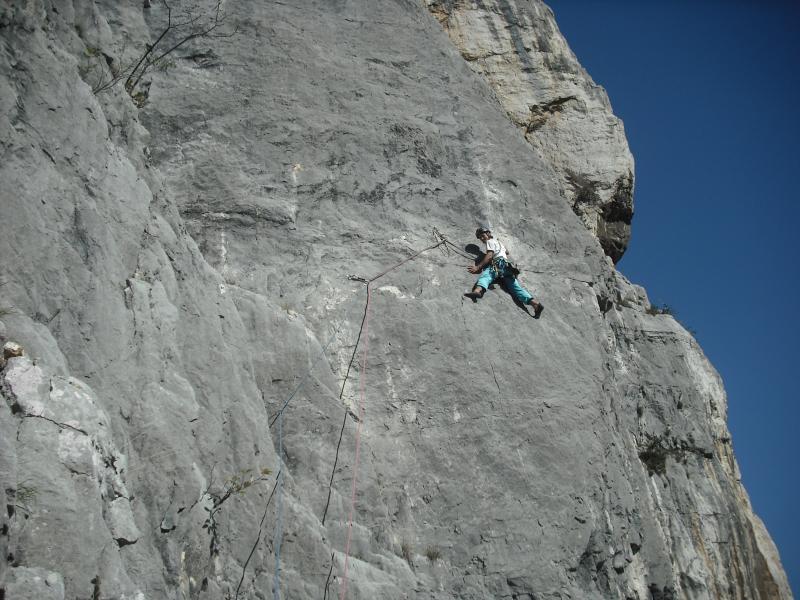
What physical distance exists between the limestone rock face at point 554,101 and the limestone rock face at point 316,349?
0.76 metres

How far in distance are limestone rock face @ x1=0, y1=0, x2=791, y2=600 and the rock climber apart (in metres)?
0.17

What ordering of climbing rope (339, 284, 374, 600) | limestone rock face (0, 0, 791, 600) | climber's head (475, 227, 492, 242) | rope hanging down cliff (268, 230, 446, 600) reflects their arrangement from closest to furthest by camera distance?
limestone rock face (0, 0, 791, 600), rope hanging down cliff (268, 230, 446, 600), climbing rope (339, 284, 374, 600), climber's head (475, 227, 492, 242)

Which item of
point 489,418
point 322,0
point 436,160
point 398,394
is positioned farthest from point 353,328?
point 322,0

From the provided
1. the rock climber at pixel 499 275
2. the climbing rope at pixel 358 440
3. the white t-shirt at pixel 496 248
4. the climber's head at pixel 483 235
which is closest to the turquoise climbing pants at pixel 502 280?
the rock climber at pixel 499 275

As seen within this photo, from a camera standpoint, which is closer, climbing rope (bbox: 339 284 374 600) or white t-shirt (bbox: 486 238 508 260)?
climbing rope (bbox: 339 284 374 600)

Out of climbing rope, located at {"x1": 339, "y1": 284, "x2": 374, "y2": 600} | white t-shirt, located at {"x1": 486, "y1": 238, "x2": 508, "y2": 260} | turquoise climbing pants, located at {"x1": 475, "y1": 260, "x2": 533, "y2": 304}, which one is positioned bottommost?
climbing rope, located at {"x1": 339, "y1": 284, "x2": 374, "y2": 600}

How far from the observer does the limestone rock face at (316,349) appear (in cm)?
609

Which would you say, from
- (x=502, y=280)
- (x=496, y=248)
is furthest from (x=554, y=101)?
(x=502, y=280)

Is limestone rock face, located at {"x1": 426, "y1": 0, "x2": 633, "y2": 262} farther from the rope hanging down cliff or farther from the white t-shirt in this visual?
the rope hanging down cliff

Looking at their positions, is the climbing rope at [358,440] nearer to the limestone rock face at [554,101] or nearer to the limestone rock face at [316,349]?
the limestone rock face at [316,349]

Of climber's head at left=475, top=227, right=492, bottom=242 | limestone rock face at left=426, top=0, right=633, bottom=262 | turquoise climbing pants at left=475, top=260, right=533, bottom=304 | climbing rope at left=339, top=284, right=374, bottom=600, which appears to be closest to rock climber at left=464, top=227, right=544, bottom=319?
turquoise climbing pants at left=475, top=260, right=533, bottom=304

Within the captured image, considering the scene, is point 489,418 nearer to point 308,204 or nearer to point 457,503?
point 457,503

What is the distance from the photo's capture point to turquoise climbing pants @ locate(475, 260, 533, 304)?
10867 mm

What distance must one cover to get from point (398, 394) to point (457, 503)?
142cm
